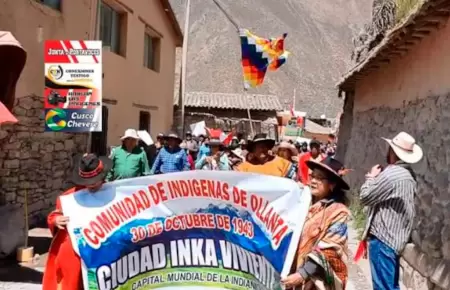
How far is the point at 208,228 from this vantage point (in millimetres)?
4387

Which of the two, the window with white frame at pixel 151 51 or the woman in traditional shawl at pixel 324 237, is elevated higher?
the window with white frame at pixel 151 51

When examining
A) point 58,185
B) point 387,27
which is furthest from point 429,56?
point 58,185

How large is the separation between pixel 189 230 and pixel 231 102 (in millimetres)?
28003

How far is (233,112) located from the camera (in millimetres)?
31672

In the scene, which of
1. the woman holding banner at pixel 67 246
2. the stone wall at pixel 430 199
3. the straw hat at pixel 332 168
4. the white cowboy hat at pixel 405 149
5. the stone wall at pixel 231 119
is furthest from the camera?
the stone wall at pixel 231 119

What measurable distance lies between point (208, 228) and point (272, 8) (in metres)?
92.4

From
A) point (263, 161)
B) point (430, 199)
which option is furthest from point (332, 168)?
point (430, 199)

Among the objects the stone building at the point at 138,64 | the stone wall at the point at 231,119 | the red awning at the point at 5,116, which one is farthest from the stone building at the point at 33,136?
the stone wall at the point at 231,119

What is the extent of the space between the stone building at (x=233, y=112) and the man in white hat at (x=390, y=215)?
2302cm

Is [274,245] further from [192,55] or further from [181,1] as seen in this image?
[181,1]

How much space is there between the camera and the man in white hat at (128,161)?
377 inches

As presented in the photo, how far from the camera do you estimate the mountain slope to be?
70500 mm

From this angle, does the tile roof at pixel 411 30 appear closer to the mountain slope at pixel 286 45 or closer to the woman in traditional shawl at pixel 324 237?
the woman in traditional shawl at pixel 324 237
